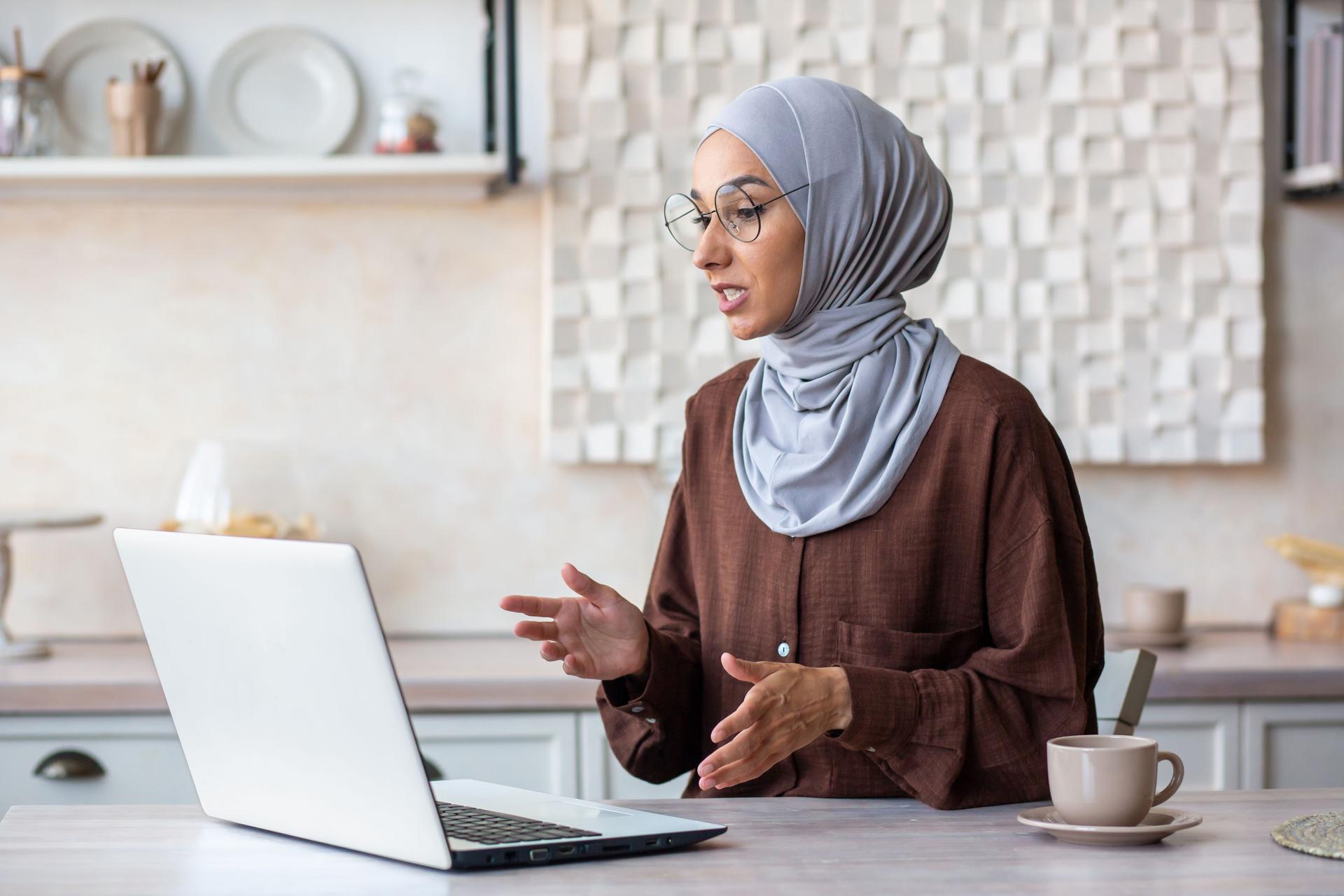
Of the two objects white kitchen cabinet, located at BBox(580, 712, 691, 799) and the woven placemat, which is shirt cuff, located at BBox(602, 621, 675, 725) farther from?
white kitchen cabinet, located at BBox(580, 712, 691, 799)

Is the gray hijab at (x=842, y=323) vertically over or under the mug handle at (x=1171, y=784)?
over

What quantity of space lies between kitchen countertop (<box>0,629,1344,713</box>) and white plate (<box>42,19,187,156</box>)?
3.14 ft

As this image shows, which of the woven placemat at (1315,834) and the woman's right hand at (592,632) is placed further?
the woman's right hand at (592,632)

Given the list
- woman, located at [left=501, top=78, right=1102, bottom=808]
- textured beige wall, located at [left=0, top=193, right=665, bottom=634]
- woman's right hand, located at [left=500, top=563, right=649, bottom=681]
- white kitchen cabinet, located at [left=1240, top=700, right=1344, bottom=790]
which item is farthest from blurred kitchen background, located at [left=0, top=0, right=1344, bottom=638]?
woman's right hand, located at [left=500, top=563, right=649, bottom=681]

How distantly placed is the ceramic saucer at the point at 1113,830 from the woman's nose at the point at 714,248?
2.05ft

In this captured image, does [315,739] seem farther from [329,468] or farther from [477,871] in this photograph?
[329,468]

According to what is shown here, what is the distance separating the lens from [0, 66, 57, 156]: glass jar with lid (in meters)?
2.50

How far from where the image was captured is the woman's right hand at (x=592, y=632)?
4.16ft

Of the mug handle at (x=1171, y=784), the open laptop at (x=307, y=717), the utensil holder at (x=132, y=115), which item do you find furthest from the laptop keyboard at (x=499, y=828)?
the utensil holder at (x=132, y=115)

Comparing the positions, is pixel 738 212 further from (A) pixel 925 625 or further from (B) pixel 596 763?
(B) pixel 596 763

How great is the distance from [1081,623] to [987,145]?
158 centimetres

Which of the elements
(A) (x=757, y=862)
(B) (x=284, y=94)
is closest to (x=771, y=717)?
(A) (x=757, y=862)

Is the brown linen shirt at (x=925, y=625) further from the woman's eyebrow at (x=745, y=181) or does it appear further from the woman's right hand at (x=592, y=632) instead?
the woman's eyebrow at (x=745, y=181)

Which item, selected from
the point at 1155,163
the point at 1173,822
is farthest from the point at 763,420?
the point at 1155,163
